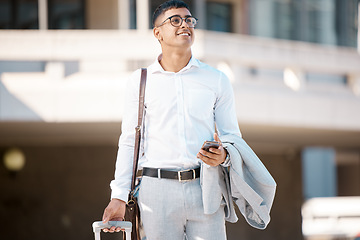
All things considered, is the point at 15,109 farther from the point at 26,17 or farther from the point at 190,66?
the point at 190,66

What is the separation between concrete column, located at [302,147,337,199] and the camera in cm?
2389

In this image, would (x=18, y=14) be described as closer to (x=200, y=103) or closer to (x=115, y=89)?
(x=115, y=89)

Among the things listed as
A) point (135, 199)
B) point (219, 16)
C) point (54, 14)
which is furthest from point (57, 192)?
point (135, 199)

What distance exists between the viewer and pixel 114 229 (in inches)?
128

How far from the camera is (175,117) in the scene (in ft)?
11.1

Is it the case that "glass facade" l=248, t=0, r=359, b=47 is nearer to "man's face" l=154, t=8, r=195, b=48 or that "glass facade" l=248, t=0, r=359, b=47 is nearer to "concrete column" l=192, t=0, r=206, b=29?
"concrete column" l=192, t=0, r=206, b=29

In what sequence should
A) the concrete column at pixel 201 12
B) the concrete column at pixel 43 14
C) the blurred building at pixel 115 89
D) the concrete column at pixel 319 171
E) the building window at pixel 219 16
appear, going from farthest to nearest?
the concrete column at pixel 319 171, the building window at pixel 219 16, the concrete column at pixel 201 12, the concrete column at pixel 43 14, the blurred building at pixel 115 89

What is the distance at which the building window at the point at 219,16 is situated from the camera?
44.9ft

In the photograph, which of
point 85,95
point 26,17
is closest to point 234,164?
point 85,95

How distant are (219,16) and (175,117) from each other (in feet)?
35.2

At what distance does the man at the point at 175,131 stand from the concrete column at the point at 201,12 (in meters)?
9.64

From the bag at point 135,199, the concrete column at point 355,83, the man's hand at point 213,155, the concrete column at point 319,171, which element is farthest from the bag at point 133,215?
the concrete column at point 319,171

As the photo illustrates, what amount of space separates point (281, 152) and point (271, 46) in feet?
17.8

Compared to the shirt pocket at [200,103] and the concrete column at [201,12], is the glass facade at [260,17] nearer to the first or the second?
the concrete column at [201,12]
